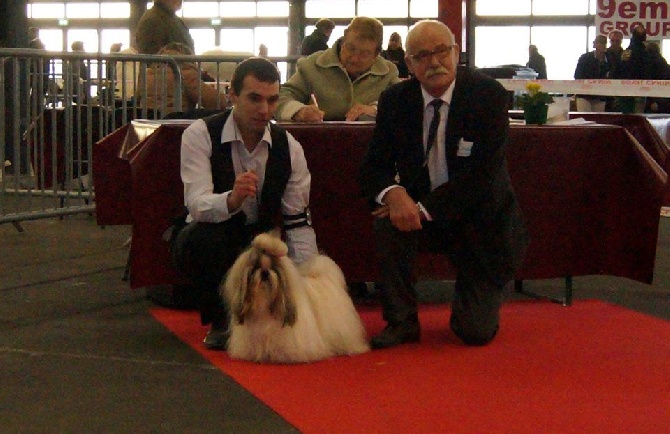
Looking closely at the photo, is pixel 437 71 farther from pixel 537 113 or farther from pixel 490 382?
pixel 490 382

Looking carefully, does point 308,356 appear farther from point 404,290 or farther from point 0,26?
point 0,26

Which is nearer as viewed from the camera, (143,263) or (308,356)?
(308,356)

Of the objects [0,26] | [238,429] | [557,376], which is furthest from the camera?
[0,26]

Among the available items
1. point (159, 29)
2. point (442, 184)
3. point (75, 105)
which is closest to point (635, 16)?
point (159, 29)

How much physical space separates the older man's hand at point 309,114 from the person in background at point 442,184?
23.5 inches

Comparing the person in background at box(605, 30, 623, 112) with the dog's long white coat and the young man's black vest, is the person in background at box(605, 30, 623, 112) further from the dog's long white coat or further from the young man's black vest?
the dog's long white coat

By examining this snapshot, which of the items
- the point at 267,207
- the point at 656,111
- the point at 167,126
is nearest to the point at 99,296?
the point at 167,126

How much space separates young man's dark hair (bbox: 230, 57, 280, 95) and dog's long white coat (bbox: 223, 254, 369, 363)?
0.60 m

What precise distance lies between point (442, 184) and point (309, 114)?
2.87 feet

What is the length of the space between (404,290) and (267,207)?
1.84ft

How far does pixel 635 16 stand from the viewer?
11.0m

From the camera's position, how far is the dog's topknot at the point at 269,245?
10.5ft

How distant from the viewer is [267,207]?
3.58m

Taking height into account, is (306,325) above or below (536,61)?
below
